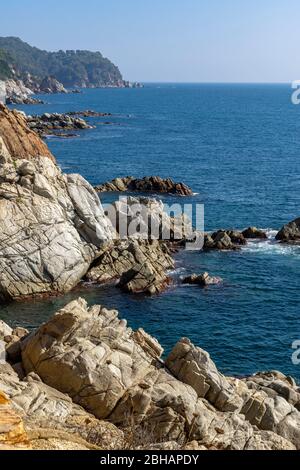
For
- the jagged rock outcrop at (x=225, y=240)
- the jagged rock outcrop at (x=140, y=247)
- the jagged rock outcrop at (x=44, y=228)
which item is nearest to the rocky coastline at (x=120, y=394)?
the jagged rock outcrop at (x=44, y=228)

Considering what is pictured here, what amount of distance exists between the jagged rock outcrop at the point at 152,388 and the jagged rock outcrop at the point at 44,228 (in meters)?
22.5

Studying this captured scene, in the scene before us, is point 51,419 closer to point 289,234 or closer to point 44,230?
point 44,230

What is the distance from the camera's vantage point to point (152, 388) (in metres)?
31.1

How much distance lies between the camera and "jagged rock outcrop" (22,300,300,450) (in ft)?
93.6

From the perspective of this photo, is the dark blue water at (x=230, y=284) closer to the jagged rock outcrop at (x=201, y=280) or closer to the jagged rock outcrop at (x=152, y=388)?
the jagged rock outcrop at (x=201, y=280)

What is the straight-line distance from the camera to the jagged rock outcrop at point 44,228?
5838 centimetres

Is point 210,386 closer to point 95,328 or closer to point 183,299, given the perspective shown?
point 95,328

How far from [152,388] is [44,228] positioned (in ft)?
109

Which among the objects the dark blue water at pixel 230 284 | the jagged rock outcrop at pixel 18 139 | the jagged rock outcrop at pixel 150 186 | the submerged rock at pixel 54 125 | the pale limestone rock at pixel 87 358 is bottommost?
the dark blue water at pixel 230 284

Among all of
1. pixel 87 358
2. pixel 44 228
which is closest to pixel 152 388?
pixel 87 358

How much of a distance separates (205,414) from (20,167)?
41594mm

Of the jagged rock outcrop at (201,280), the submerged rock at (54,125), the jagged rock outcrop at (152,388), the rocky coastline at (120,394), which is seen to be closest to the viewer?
the rocky coastline at (120,394)

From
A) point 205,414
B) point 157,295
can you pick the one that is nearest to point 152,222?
point 157,295

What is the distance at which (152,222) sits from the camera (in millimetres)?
75250
